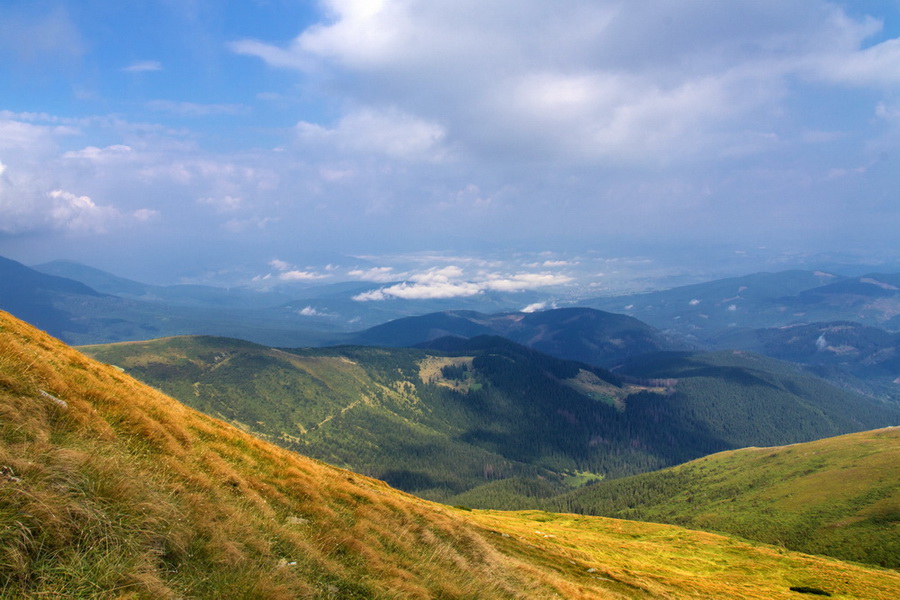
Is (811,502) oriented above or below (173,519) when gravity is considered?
below

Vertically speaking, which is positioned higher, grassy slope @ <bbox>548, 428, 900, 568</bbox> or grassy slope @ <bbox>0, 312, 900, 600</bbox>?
grassy slope @ <bbox>0, 312, 900, 600</bbox>

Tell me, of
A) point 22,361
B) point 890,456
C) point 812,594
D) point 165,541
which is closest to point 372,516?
point 165,541

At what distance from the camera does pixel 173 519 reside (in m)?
10.1

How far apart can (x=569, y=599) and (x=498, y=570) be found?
4678 mm

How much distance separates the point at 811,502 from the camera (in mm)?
135250

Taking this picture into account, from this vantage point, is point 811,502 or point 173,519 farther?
point 811,502

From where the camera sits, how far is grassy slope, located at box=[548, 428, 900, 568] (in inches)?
4205

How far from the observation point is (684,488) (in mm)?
198375

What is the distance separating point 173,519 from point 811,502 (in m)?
189

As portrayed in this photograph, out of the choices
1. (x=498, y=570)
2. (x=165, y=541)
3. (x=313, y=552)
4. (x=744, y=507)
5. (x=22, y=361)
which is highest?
(x=22, y=361)

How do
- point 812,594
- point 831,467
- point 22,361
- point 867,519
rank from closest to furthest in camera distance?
point 22,361 → point 812,594 → point 867,519 → point 831,467

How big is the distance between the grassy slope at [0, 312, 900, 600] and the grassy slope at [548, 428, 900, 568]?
437ft

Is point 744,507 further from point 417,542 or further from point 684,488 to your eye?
point 417,542

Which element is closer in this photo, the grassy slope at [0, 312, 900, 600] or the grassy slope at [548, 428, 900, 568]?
the grassy slope at [0, 312, 900, 600]
